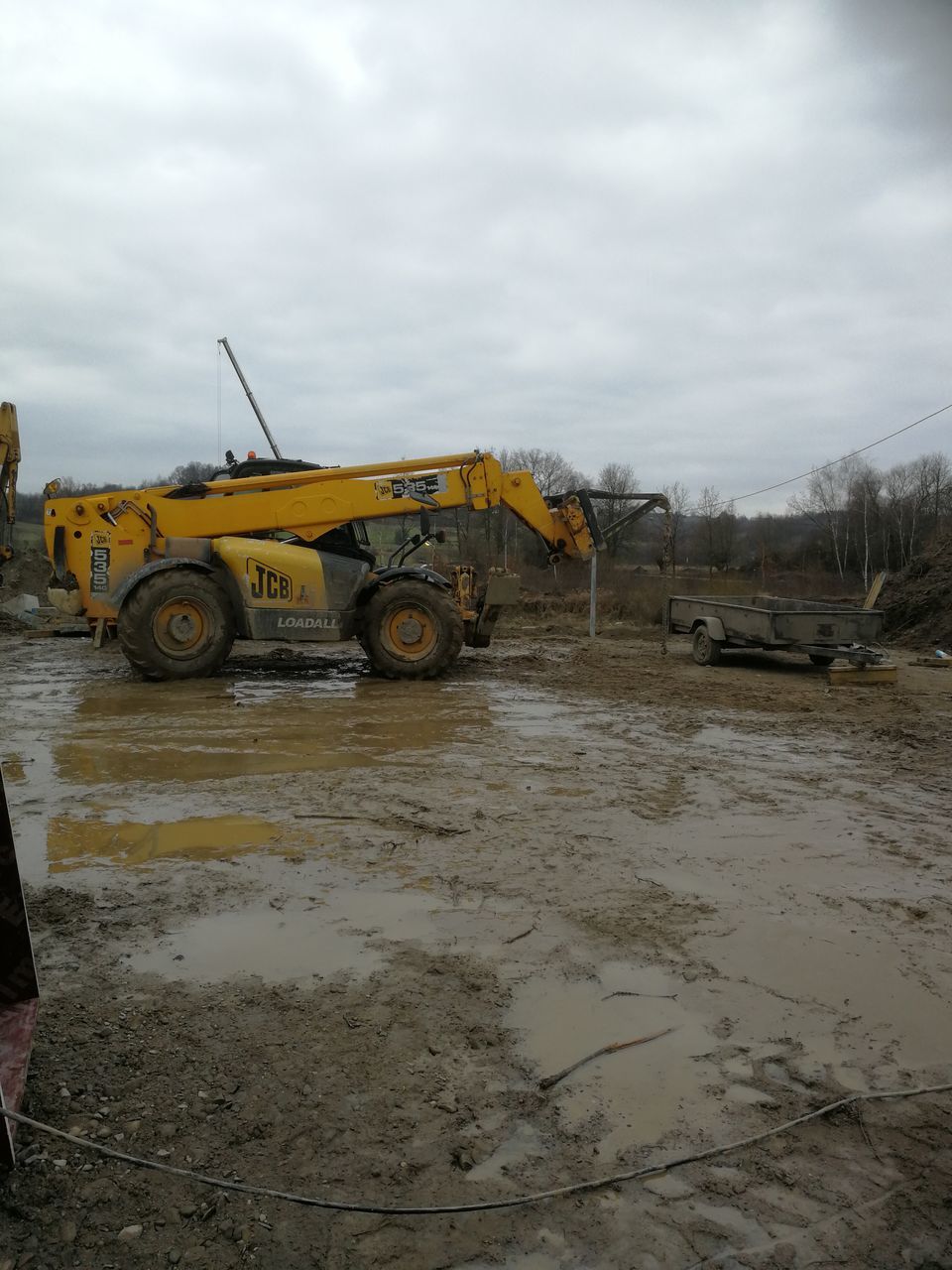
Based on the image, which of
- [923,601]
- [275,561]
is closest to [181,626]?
[275,561]

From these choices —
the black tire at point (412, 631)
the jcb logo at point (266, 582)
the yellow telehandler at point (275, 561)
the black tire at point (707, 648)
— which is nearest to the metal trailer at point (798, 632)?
the black tire at point (707, 648)

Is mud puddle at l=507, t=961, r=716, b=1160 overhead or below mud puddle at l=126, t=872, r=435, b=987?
below

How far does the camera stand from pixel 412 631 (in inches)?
439

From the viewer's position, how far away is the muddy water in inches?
122

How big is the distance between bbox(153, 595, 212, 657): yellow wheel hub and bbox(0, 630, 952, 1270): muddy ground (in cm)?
330

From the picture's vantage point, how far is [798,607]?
48.0 ft

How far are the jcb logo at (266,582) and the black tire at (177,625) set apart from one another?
1.24ft

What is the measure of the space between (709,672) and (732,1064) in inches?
399

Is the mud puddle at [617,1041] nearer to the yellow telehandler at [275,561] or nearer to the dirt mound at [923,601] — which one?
the yellow telehandler at [275,561]

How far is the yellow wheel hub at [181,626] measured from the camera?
10398 millimetres

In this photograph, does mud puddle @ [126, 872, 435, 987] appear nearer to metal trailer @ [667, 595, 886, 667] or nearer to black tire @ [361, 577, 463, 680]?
black tire @ [361, 577, 463, 680]

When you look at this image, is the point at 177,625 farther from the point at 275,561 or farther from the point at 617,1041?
the point at 617,1041

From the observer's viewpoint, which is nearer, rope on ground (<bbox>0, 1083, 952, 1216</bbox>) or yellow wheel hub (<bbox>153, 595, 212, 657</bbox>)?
rope on ground (<bbox>0, 1083, 952, 1216</bbox>)

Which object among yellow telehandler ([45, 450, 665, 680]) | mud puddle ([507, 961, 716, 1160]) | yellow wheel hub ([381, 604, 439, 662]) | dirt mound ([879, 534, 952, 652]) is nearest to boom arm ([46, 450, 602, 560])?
yellow telehandler ([45, 450, 665, 680])
